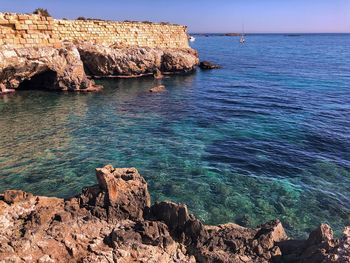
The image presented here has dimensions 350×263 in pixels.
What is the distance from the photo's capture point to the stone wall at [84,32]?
33375mm

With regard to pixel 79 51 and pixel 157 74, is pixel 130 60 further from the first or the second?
pixel 79 51

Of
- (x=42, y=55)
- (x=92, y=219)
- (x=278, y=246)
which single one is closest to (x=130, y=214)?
(x=92, y=219)

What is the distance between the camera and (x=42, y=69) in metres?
34.5

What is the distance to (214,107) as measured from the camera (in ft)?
102

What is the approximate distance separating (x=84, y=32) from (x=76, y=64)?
9396 millimetres

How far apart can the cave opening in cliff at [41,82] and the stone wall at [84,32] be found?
3.38 m

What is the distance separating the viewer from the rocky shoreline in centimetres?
3238

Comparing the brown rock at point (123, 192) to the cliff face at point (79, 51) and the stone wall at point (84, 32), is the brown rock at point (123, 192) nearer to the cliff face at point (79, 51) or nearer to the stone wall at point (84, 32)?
the cliff face at point (79, 51)

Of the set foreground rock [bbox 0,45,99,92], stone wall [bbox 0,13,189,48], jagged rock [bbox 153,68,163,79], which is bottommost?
jagged rock [bbox 153,68,163,79]

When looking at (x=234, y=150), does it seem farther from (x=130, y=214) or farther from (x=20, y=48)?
(x=20, y=48)

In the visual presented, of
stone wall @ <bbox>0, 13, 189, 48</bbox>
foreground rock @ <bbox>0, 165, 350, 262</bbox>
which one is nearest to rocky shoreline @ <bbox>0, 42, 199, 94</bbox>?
stone wall @ <bbox>0, 13, 189, 48</bbox>

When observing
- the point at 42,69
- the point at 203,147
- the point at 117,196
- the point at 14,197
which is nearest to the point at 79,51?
the point at 42,69

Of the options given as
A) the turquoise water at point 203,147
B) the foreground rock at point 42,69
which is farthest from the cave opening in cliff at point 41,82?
the turquoise water at point 203,147

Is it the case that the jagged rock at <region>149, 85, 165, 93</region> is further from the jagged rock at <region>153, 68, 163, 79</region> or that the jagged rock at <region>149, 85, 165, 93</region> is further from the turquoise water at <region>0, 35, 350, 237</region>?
the jagged rock at <region>153, 68, 163, 79</region>
